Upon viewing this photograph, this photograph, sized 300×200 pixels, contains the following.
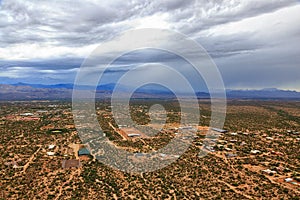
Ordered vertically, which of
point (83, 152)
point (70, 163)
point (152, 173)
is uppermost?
point (83, 152)

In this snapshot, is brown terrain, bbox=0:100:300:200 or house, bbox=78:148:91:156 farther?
house, bbox=78:148:91:156

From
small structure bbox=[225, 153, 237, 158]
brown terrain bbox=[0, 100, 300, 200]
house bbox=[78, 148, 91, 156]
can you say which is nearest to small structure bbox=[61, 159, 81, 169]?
brown terrain bbox=[0, 100, 300, 200]

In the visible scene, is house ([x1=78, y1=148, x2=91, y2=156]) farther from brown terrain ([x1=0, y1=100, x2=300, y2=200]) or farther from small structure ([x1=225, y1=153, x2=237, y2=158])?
small structure ([x1=225, y1=153, x2=237, y2=158])

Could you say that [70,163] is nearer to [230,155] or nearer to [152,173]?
[152,173]

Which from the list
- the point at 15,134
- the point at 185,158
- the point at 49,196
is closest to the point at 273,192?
the point at 185,158

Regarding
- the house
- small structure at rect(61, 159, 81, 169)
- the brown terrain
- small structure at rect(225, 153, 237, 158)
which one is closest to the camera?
the brown terrain

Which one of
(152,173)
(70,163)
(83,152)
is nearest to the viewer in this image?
(152,173)

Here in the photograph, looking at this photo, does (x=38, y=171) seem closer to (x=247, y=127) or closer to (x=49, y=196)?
(x=49, y=196)

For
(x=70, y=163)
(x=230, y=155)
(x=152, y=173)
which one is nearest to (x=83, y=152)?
(x=70, y=163)

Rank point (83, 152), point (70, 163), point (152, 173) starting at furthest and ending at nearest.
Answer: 1. point (83, 152)
2. point (70, 163)
3. point (152, 173)
